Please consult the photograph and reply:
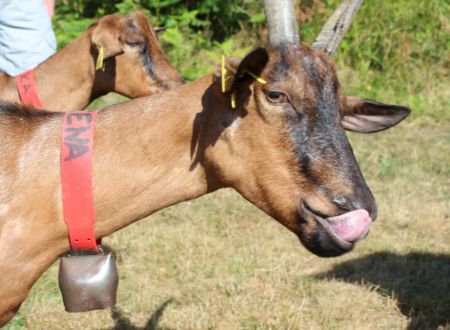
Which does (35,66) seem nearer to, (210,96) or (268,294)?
(268,294)

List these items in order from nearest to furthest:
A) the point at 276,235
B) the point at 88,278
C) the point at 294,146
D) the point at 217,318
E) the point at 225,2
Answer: the point at 294,146
the point at 88,278
the point at 217,318
the point at 276,235
the point at 225,2

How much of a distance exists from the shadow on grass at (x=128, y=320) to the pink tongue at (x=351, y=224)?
2.47 m

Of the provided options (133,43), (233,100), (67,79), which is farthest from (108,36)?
(233,100)

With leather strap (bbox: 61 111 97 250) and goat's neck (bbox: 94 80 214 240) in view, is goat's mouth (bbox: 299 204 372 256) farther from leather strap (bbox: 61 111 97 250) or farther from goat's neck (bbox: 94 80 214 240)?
leather strap (bbox: 61 111 97 250)

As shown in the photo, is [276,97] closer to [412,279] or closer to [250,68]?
[250,68]

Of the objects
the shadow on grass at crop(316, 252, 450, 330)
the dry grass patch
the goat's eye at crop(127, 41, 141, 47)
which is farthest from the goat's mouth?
the goat's eye at crop(127, 41, 141, 47)

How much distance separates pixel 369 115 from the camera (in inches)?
141

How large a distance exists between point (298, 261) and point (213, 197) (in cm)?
171

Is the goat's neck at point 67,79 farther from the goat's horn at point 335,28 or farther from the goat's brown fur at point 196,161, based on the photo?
the goat's horn at point 335,28

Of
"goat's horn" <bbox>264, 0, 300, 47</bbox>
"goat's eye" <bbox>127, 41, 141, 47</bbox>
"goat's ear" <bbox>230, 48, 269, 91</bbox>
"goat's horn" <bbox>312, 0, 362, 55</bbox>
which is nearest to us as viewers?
"goat's ear" <bbox>230, 48, 269, 91</bbox>

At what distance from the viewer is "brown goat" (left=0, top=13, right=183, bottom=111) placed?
598 centimetres

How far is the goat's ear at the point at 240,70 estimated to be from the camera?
2.88 metres

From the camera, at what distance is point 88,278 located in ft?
11.4

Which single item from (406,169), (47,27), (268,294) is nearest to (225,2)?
(406,169)
